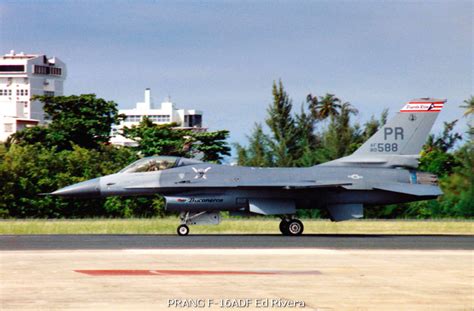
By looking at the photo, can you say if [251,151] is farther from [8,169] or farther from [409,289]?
[409,289]

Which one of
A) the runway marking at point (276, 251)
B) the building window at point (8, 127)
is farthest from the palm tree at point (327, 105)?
the runway marking at point (276, 251)

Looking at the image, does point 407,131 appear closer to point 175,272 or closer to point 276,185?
point 276,185

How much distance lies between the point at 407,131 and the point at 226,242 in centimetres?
812

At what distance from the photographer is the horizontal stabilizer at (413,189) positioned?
2881 centimetres

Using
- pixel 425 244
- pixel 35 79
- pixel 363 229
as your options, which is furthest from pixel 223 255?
pixel 35 79

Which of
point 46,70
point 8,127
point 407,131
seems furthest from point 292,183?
point 46,70

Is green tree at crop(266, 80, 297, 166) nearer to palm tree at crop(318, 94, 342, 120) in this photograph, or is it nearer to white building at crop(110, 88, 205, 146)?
palm tree at crop(318, 94, 342, 120)

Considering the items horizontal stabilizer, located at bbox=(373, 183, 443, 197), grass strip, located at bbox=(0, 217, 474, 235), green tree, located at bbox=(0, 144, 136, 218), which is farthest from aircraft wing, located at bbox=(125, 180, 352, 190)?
green tree, located at bbox=(0, 144, 136, 218)

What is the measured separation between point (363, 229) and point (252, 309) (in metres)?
21.2

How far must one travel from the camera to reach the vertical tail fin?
29.7 meters

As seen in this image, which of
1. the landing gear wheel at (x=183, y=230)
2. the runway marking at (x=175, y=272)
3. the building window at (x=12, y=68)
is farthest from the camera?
the building window at (x=12, y=68)

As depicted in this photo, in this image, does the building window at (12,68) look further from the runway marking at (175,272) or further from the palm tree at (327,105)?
the runway marking at (175,272)

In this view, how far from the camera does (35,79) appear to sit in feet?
609

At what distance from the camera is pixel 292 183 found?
2881 cm
